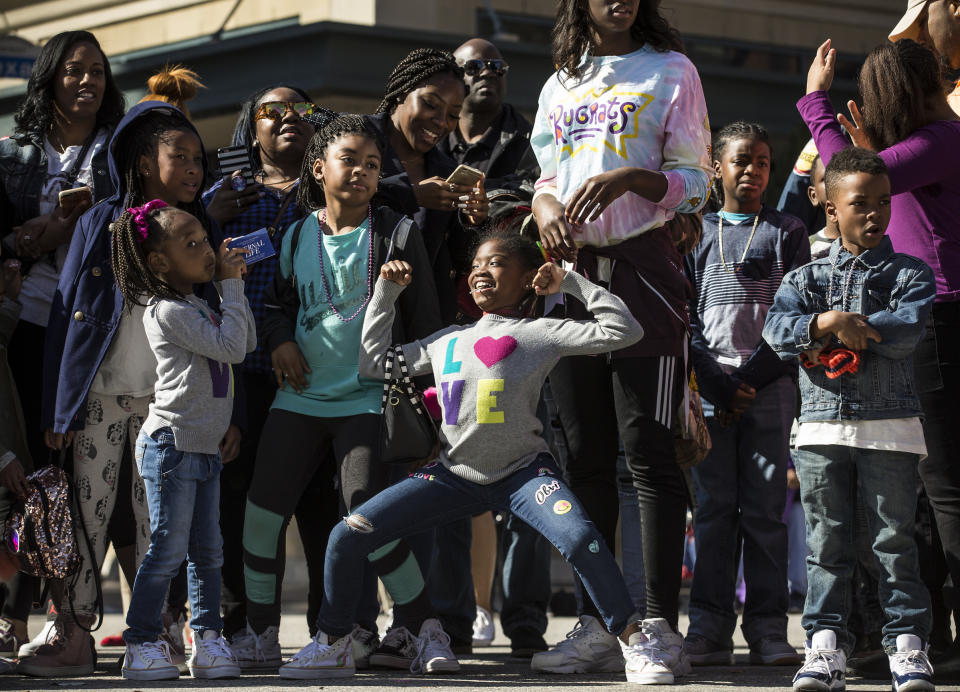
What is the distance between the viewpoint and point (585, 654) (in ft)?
16.8


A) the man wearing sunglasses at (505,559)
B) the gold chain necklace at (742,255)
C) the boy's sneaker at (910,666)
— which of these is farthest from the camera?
the gold chain necklace at (742,255)

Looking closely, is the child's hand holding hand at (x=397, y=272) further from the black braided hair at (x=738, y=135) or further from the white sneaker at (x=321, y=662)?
the black braided hair at (x=738, y=135)

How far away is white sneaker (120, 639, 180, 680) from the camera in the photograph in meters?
4.99

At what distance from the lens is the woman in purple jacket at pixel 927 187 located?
4965 mm

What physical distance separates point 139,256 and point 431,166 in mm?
A: 1404

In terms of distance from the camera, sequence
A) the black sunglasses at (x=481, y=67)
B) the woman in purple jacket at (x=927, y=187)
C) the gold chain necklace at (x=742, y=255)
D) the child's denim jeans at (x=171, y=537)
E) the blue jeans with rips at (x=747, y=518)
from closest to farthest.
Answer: the woman in purple jacket at (x=927, y=187)
the child's denim jeans at (x=171, y=537)
the blue jeans with rips at (x=747, y=518)
the gold chain necklace at (x=742, y=255)
the black sunglasses at (x=481, y=67)

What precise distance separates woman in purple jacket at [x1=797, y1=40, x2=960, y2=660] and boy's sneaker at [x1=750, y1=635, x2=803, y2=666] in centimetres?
67

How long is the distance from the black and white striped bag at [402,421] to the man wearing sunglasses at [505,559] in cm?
91

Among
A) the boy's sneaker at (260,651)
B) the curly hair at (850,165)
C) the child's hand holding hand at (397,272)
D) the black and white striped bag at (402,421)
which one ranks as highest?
the curly hair at (850,165)

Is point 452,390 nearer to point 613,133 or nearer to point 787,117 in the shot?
point 613,133

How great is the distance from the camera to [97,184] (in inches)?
234

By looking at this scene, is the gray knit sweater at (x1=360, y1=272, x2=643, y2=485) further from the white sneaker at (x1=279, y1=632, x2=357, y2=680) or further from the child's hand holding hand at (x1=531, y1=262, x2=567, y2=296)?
the white sneaker at (x1=279, y1=632, x2=357, y2=680)

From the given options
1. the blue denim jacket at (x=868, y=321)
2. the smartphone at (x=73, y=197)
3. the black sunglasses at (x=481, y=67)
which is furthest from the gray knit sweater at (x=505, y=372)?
the black sunglasses at (x=481, y=67)

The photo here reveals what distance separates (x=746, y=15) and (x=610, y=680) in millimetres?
12511
